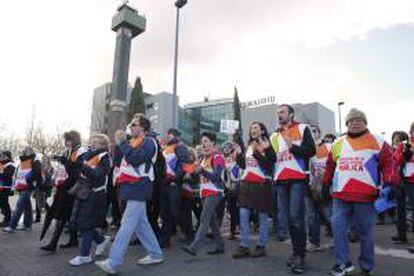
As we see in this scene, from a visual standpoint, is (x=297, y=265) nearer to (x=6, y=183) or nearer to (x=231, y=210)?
(x=231, y=210)

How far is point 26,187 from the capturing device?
1013cm

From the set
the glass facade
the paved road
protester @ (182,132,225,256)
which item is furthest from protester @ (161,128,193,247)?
the glass facade

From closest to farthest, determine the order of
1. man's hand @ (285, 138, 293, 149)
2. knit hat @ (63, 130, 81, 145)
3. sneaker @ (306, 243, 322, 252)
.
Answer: man's hand @ (285, 138, 293, 149), sneaker @ (306, 243, 322, 252), knit hat @ (63, 130, 81, 145)

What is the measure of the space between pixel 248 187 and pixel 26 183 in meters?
6.22

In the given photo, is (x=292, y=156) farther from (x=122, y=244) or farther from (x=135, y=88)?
(x=135, y=88)

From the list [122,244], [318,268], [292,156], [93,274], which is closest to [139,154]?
[122,244]

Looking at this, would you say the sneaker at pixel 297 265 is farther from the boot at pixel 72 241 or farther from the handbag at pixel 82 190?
the boot at pixel 72 241

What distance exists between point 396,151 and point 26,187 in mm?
8242

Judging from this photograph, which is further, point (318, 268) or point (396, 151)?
point (396, 151)

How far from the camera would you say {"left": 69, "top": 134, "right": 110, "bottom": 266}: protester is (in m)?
6.20

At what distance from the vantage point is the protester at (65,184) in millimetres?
7168

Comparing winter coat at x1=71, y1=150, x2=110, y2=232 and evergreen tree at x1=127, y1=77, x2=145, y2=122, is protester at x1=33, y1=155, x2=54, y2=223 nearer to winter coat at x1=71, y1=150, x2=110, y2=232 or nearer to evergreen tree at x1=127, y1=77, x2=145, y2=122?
winter coat at x1=71, y1=150, x2=110, y2=232

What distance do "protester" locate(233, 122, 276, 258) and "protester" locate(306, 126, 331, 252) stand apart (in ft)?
3.75

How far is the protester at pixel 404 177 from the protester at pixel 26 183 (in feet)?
26.5
